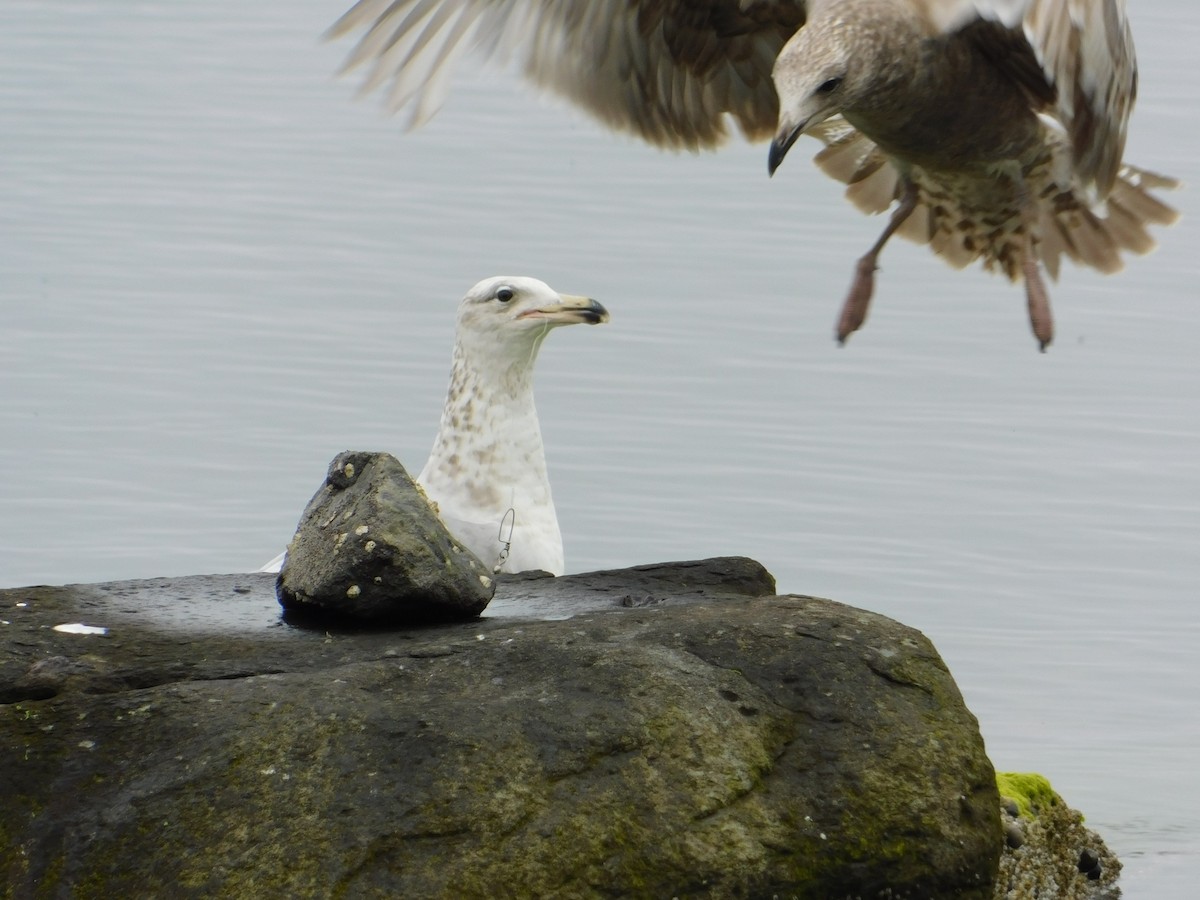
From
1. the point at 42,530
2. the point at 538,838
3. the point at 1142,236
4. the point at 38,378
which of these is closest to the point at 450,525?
the point at 538,838

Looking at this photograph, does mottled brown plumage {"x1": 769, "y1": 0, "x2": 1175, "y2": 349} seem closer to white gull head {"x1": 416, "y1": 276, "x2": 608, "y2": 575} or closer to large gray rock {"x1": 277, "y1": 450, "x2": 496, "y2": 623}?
white gull head {"x1": 416, "y1": 276, "x2": 608, "y2": 575}

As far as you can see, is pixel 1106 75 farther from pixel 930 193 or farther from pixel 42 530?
pixel 42 530

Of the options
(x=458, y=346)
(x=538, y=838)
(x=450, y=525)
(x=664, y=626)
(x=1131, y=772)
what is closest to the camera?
(x=538, y=838)

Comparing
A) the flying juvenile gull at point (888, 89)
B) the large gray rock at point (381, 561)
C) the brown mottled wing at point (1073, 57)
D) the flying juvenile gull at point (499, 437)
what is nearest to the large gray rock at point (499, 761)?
the large gray rock at point (381, 561)

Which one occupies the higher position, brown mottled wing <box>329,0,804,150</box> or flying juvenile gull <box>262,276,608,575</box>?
brown mottled wing <box>329,0,804,150</box>

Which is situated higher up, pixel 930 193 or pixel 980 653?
pixel 930 193

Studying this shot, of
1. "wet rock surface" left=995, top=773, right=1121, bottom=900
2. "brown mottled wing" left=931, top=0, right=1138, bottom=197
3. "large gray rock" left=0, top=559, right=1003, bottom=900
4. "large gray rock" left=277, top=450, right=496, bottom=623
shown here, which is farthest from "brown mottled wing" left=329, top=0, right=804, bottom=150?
"large gray rock" left=0, top=559, right=1003, bottom=900

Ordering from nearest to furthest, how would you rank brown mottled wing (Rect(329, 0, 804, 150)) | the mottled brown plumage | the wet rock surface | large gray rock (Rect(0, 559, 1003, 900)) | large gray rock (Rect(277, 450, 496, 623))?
large gray rock (Rect(0, 559, 1003, 900)), large gray rock (Rect(277, 450, 496, 623)), the wet rock surface, the mottled brown plumage, brown mottled wing (Rect(329, 0, 804, 150))

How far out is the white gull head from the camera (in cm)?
667

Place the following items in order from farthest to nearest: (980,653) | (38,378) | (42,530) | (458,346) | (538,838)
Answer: (38,378) → (42,530) → (980,653) → (458,346) → (538,838)

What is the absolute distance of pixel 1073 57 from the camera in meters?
7.27

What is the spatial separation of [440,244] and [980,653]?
639cm

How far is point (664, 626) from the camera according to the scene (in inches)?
200

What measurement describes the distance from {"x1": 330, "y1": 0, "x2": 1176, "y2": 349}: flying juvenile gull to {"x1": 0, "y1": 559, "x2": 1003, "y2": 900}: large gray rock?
7.75 ft
